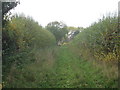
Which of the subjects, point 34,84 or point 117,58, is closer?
point 34,84

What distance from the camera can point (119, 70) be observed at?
7.86 m

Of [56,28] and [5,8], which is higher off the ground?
[56,28]

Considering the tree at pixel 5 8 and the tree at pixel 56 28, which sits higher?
the tree at pixel 56 28

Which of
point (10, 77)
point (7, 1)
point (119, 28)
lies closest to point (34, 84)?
point (10, 77)

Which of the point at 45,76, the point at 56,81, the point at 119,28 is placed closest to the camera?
the point at 56,81

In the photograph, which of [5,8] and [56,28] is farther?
[56,28]

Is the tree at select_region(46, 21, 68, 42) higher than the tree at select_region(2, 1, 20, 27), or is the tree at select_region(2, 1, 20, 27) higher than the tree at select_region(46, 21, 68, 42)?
the tree at select_region(46, 21, 68, 42)

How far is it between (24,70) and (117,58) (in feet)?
16.6

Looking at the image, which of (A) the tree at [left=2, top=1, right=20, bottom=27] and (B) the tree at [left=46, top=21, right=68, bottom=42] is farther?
(B) the tree at [left=46, top=21, right=68, bottom=42]

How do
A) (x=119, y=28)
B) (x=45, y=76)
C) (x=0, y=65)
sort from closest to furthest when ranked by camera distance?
1. (x=0, y=65)
2. (x=45, y=76)
3. (x=119, y=28)

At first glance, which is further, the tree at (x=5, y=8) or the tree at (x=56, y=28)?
the tree at (x=56, y=28)

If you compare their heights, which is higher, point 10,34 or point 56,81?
point 10,34

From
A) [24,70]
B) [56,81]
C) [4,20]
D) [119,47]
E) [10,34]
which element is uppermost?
[4,20]

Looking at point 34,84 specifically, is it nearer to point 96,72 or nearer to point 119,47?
point 96,72
